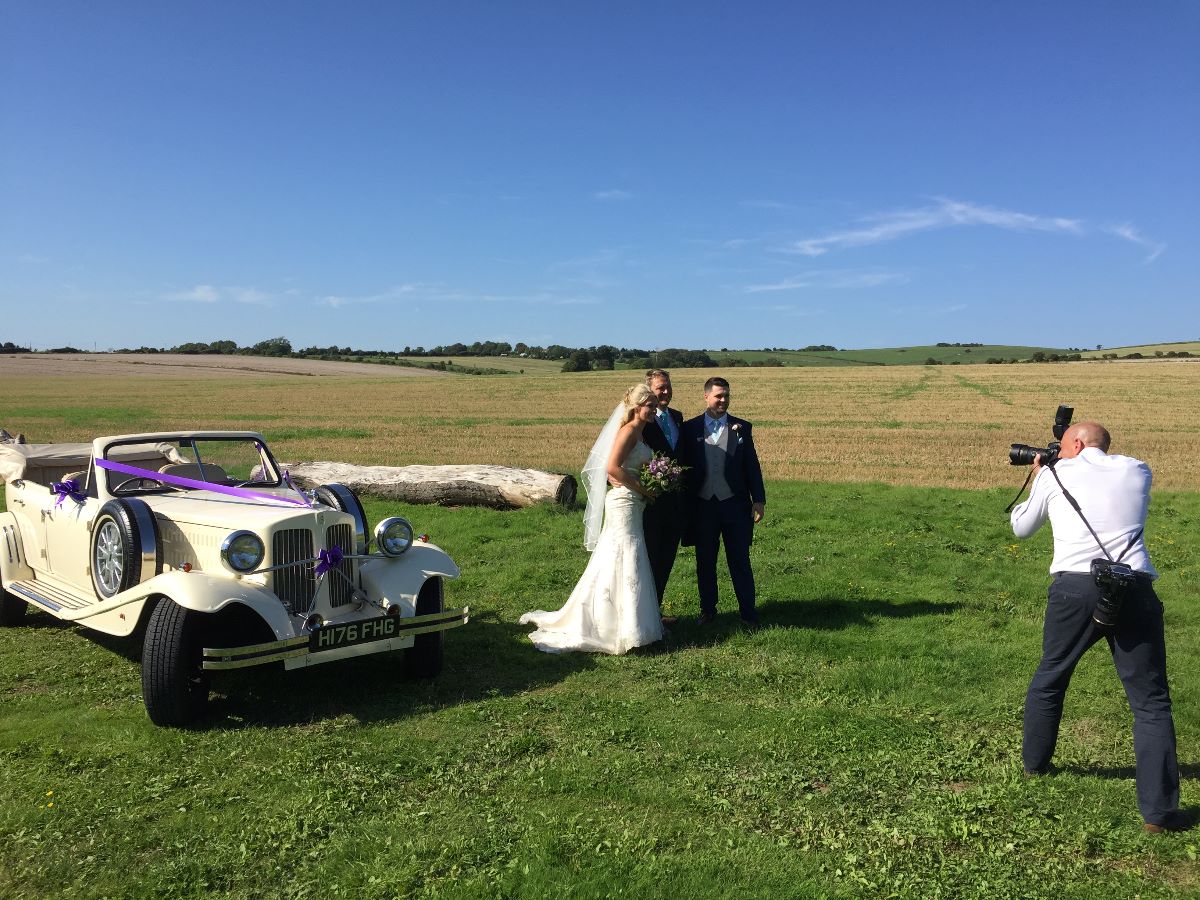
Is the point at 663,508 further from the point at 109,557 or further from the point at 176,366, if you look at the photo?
the point at 176,366

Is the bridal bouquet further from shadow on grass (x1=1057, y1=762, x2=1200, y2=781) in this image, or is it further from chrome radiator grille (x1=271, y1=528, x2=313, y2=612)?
shadow on grass (x1=1057, y1=762, x2=1200, y2=781)

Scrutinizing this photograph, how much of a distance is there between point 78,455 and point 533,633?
493 centimetres

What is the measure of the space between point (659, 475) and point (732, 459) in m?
0.78

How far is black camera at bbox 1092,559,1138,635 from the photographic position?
3.98 meters

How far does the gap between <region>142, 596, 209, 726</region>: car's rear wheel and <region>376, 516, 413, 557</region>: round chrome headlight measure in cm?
141

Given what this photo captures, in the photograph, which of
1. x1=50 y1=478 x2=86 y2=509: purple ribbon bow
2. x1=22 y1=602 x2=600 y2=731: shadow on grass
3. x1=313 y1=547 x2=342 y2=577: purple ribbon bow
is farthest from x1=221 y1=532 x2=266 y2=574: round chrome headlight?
x1=50 y1=478 x2=86 y2=509: purple ribbon bow

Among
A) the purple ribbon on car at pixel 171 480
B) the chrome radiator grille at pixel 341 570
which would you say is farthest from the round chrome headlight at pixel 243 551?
the purple ribbon on car at pixel 171 480

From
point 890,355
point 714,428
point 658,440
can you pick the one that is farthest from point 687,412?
point 890,355

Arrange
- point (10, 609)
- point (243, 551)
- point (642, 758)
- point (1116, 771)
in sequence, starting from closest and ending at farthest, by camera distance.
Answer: point (1116, 771), point (642, 758), point (243, 551), point (10, 609)

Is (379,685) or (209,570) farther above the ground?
(209,570)

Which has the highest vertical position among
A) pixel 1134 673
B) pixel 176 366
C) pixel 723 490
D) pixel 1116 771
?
pixel 176 366

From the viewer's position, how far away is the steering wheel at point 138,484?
22.0 ft

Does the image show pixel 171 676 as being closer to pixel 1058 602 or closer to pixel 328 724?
pixel 328 724

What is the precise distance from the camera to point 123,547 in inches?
229
